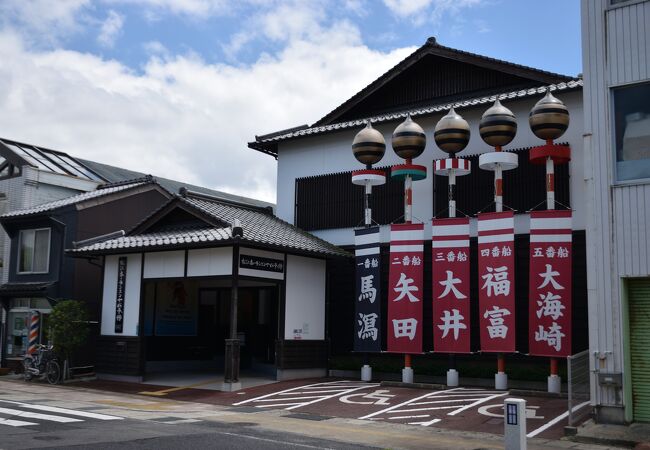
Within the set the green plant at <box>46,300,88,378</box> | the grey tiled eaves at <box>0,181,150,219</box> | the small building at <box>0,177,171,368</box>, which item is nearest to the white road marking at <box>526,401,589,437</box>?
the green plant at <box>46,300,88,378</box>

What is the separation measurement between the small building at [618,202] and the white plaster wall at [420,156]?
16.8 feet

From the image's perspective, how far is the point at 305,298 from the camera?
72.2 feet

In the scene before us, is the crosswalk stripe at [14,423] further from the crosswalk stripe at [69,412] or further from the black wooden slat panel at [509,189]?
the black wooden slat panel at [509,189]

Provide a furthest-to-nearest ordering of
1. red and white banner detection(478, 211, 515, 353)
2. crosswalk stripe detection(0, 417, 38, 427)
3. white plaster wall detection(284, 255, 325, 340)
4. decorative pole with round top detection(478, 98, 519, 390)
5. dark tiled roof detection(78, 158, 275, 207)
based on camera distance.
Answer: dark tiled roof detection(78, 158, 275, 207) < white plaster wall detection(284, 255, 325, 340) < decorative pole with round top detection(478, 98, 519, 390) < red and white banner detection(478, 211, 515, 353) < crosswalk stripe detection(0, 417, 38, 427)

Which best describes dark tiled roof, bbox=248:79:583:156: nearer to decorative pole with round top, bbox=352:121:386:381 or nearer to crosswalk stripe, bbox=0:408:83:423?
decorative pole with round top, bbox=352:121:386:381

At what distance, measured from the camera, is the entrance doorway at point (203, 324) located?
24125mm

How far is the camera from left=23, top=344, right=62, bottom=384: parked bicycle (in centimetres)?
2197

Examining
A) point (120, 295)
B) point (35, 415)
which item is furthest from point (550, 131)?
point (120, 295)

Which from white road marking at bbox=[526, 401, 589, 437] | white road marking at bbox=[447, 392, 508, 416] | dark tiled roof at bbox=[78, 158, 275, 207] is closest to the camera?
white road marking at bbox=[526, 401, 589, 437]

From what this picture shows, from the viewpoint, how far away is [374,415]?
601 inches

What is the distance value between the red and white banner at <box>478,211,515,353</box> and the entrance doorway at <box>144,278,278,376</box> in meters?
7.85

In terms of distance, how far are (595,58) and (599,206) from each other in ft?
9.91

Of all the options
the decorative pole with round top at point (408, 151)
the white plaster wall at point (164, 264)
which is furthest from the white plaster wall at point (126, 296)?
the decorative pole with round top at point (408, 151)

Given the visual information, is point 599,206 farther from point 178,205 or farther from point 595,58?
point 178,205
